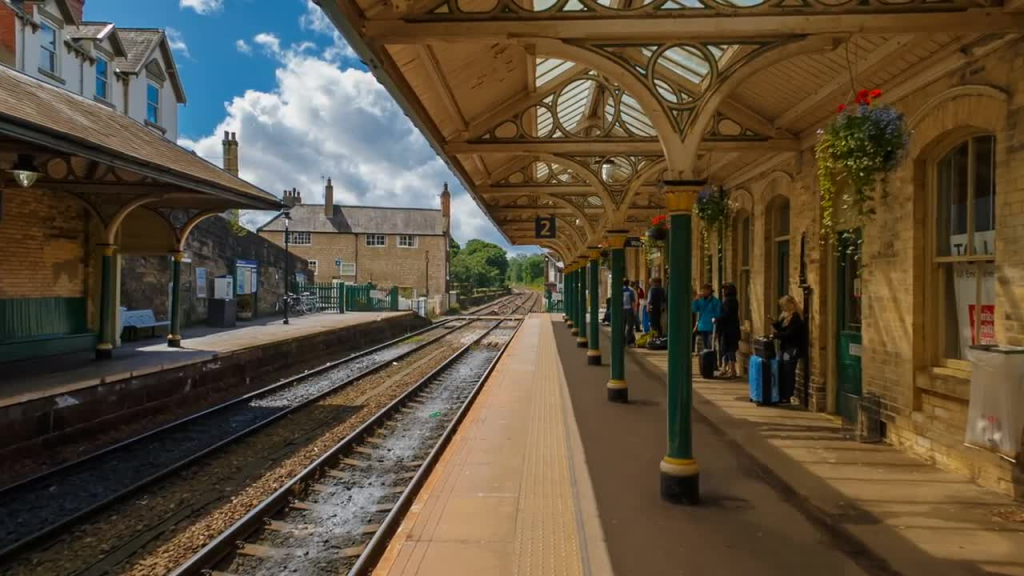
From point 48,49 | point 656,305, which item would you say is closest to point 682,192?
point 656,305

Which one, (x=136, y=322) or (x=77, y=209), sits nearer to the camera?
(x=77, y=209)

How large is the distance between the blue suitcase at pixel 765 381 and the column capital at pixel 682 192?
4.27m

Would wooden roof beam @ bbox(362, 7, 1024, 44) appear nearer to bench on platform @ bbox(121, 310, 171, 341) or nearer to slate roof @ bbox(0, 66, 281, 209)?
slate roof @ bbox(0, 66, 281, 209)

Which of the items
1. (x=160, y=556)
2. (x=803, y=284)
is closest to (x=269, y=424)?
(x=160, y=556)

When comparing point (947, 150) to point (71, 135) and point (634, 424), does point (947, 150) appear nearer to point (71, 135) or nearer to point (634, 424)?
point (634, 424)

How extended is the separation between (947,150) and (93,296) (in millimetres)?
14192

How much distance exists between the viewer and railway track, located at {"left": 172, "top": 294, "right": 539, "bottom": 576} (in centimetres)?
482

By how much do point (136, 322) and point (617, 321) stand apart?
13058 mm

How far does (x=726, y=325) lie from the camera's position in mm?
10281

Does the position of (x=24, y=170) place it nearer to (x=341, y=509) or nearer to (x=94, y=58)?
(x=341, y=509)

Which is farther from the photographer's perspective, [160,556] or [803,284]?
[803,284]

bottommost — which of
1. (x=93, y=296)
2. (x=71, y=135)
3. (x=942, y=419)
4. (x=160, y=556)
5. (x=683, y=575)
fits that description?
(x=160, y=556)

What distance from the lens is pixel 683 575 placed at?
3.61m

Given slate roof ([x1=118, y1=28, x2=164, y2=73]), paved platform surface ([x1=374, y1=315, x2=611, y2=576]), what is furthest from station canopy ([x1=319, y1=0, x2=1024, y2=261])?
slate roof ([x1=118, y1=28, x2=164, y2=73])
